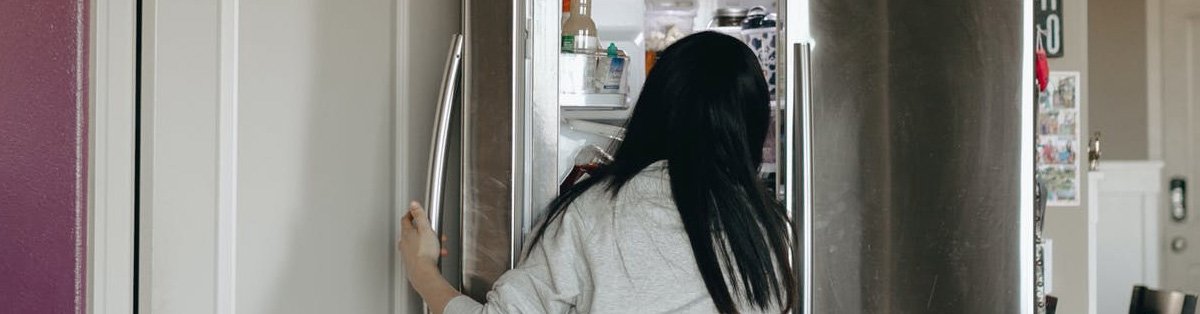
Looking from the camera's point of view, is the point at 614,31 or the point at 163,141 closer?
the point at 163,141

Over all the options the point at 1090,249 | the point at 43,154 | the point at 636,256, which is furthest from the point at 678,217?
the point at 1090,249

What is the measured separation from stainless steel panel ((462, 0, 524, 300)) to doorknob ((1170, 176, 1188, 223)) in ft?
15.3

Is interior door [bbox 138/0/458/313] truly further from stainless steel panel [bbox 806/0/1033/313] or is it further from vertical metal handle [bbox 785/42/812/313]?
stainless steel panel [bbox 806/0/1033/313]

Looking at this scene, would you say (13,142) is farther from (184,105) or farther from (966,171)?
(966,171)

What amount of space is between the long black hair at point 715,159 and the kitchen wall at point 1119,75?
458 cm

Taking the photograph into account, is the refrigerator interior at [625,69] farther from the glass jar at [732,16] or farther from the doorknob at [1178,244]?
the doorknob at [1178,244]

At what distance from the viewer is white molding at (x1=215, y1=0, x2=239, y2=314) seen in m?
1.60

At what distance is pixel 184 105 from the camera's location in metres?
1.53

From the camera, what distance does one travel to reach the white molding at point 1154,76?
18.5ft

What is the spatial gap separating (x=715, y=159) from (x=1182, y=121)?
4.82 metres

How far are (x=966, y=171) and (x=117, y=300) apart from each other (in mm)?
1415

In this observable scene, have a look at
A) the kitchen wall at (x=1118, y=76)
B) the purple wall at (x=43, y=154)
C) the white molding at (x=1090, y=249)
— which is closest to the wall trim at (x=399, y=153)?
the purple wall at (x=43, y=154)

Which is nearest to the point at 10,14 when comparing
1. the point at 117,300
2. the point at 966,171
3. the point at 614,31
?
the point at 117,300

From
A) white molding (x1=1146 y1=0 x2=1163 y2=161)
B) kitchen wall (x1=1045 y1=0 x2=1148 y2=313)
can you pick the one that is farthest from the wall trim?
white molding (x1=1146 y1=0 x2=1163 y2=161)
